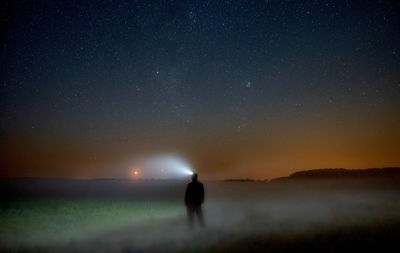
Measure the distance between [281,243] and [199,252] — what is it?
8.09 feet

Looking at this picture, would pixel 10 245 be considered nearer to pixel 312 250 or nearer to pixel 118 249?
pixel 118 249

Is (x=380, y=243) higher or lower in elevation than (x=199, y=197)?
lower

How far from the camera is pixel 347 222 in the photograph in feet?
40.7

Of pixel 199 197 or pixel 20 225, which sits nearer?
pixel 199 197

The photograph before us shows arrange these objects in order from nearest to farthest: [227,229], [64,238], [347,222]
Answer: [64,238], [227,229], [347,222]

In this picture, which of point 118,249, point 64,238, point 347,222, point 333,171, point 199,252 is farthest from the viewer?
point 333,171

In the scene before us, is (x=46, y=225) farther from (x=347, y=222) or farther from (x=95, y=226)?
(x=347, y=222)

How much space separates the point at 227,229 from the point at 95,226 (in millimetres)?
5556

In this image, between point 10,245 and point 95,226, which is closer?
point 10,245

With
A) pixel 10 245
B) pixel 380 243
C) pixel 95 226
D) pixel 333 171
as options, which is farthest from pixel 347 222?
pixel 333 171

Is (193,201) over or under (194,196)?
under

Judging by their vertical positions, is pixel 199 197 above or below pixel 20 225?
above

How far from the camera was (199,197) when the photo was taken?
37.1ft

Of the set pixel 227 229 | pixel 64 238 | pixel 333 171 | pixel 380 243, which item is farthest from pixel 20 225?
pixel 333 171
